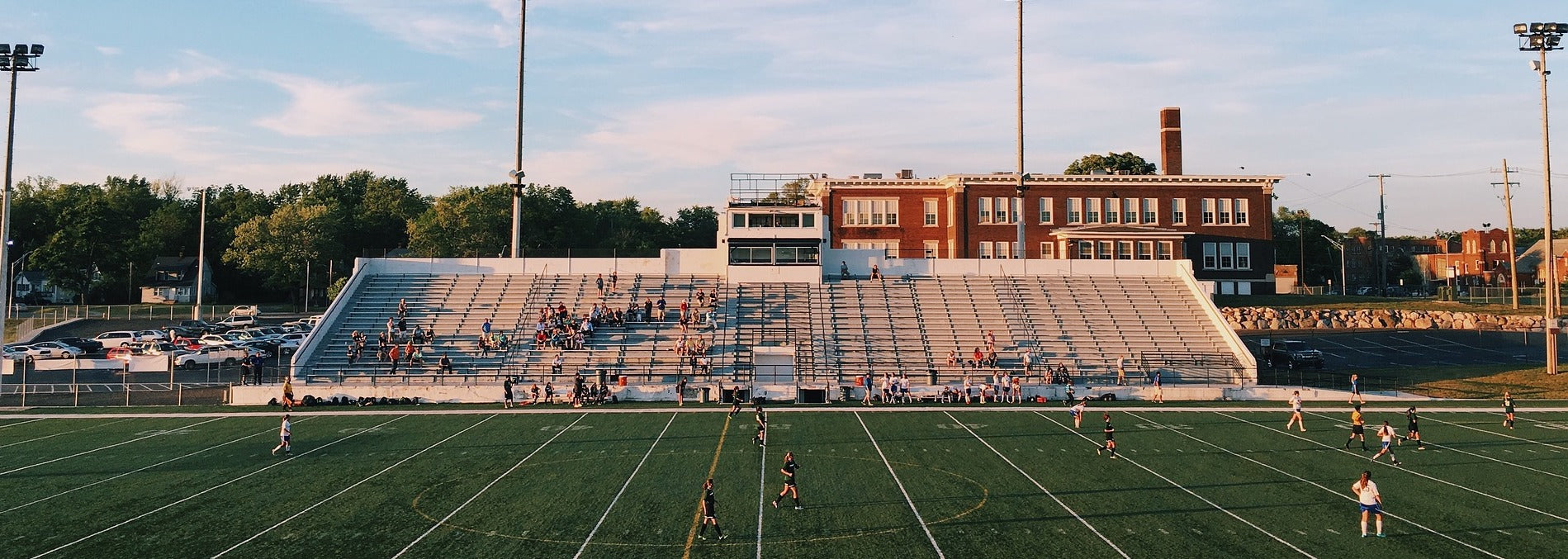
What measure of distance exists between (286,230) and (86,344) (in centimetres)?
3176

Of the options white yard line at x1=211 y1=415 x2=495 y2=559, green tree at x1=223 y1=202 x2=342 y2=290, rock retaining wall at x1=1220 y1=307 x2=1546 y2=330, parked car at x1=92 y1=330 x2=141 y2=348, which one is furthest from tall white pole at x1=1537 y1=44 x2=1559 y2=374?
green tree at x1=223 y1=202 x2=342 y2=290

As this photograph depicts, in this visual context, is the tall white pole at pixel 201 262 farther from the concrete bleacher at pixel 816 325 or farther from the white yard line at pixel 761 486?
the white yard line at pixel 761 486

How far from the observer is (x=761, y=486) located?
21578mm

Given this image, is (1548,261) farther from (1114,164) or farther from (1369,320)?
(1114,164)

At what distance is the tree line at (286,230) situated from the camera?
85438mm

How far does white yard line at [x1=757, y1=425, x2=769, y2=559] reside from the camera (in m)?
17.2

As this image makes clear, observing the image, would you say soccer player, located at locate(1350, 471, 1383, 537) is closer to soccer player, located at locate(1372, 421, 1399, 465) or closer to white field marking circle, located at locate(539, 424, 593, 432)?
soccer player, located at locate(1372, 421, 1399, 465)

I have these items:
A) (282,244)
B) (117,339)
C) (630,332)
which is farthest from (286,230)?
(630,332)

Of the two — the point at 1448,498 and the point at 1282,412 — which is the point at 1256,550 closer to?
the point at 1448,498

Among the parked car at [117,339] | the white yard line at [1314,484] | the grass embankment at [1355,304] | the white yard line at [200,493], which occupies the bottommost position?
the white yard line at [200,493]

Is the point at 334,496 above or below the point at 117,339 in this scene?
below

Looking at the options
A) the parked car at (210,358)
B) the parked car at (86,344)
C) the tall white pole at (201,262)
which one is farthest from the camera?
the tall white pole at (201,262)

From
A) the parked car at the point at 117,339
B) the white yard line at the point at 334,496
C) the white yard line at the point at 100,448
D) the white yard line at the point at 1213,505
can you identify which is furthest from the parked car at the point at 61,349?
the white yard line at the point at 1213,505

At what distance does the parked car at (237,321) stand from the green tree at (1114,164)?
74766mm
